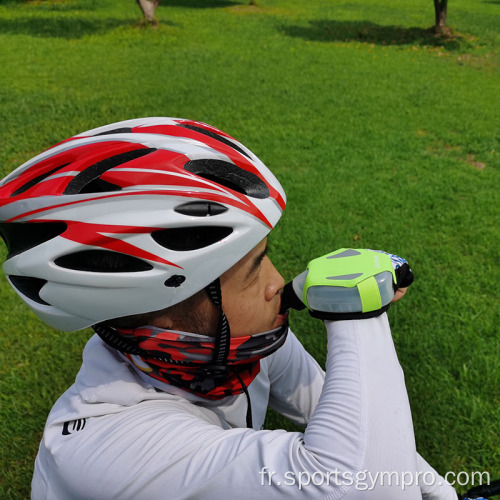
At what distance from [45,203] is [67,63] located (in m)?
11.7

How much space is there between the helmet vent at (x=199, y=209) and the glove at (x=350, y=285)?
32 centimetres

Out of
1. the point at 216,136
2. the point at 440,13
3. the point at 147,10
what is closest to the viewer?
the point at 216,136

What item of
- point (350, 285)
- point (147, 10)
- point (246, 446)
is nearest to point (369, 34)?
point (147, 10)

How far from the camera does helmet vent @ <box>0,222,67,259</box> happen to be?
53.1 inches

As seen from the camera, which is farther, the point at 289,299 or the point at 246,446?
the point at 289,299

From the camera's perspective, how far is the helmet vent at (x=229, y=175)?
1370mm

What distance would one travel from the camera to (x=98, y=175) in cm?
135

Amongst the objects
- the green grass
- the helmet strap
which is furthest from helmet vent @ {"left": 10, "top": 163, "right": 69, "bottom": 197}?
the green grass

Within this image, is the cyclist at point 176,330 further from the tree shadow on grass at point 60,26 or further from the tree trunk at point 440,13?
the tree trunk at point 440,13

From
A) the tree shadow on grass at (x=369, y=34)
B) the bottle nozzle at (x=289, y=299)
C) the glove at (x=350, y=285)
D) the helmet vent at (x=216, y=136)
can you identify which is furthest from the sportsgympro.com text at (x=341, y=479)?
the tree shadow on grass at (x=369, y=34)

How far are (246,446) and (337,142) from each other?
6080 millimetres

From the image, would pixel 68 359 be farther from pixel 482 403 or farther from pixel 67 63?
pixel 67 63

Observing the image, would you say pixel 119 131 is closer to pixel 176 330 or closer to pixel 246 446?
pixel 176 330

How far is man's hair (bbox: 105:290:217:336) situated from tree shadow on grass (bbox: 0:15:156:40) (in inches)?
622
